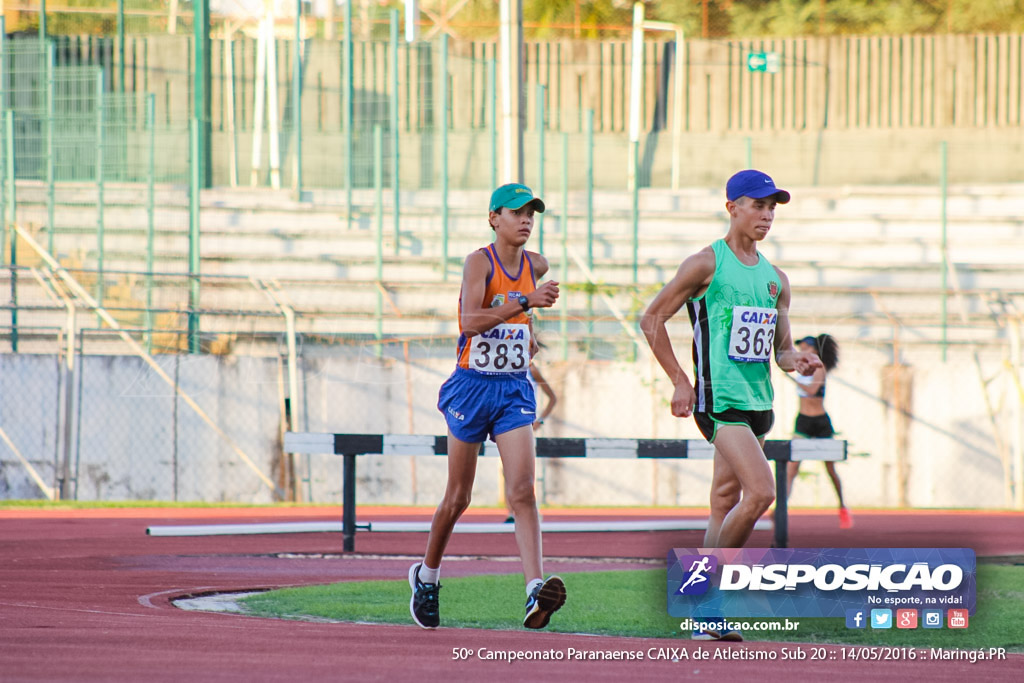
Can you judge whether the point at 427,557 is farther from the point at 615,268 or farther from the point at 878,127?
the point at 878,127

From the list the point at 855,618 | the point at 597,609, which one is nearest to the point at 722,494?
the point at 855,618

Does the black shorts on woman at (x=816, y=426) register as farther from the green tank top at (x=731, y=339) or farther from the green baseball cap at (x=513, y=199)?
the green baseball cap at (x=513, y=199)

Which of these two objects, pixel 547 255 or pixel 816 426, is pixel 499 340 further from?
pixel 547 255

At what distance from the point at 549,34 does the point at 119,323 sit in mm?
17397

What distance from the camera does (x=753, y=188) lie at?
6504 mm

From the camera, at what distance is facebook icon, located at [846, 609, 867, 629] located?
592 centimetres

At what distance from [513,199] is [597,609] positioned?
265 centimetres

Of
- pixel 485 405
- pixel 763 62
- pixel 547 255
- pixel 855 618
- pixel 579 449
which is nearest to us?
pixel 855 618

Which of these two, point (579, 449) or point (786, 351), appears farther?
point (579, 449)

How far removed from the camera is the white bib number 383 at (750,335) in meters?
6.45

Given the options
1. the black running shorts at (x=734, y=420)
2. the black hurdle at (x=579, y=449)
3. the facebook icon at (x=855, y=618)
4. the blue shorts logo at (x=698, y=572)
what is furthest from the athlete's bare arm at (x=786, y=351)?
the black hurdle at (x=579, y=449)

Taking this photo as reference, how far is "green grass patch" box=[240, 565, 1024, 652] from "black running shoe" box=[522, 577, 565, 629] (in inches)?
33.6

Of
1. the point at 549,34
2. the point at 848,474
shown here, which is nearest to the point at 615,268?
the point at 848,474

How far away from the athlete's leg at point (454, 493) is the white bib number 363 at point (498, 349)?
0.38 metres
